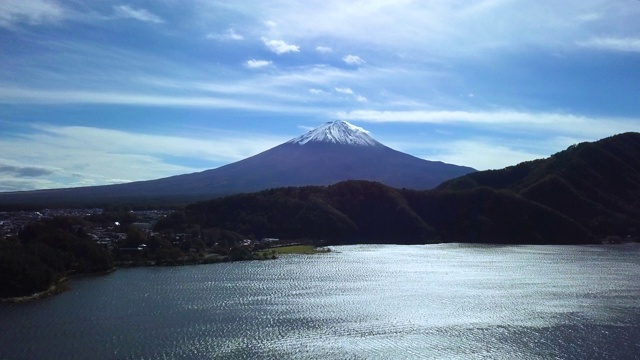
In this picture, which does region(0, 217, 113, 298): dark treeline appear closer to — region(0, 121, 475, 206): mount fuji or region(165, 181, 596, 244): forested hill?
region(165, 181, 596, 244): forested hill

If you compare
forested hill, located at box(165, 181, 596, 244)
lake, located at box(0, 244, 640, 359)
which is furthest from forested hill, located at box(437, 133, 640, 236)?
lake, located at box(0, 244, 640, 359)

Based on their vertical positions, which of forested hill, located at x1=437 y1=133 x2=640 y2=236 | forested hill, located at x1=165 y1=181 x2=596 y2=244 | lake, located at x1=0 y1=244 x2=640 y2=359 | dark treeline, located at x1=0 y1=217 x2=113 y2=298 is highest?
forested hill, located at x1=437 y1=133 x2=640 y2=236

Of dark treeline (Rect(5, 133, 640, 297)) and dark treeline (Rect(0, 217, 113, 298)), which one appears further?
dark treeline (Rect(5, 133, 640, 297))

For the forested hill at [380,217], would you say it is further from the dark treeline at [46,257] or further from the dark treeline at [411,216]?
the dark treeline at [46,257]

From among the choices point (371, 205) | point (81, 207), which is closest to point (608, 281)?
point (371, 205)

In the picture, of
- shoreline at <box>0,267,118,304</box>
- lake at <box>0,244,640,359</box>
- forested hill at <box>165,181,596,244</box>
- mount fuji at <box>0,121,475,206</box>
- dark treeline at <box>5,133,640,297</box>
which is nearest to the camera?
lake at <box>0,244,640,359</box>

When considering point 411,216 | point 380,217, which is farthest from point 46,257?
point 411,216
